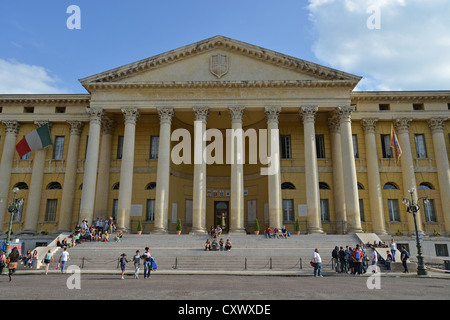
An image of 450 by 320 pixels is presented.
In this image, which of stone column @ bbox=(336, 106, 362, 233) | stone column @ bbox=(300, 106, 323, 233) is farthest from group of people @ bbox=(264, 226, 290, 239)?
stone column @ bbox=(336, 106, 362, 233)

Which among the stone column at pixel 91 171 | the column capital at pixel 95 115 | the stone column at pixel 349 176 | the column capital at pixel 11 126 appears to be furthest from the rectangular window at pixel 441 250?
the column capital at pixel 11 126

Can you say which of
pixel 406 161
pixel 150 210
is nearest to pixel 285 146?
pixel 406 161

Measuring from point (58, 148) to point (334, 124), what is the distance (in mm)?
28254

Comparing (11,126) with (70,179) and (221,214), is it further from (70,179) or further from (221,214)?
(221,214)

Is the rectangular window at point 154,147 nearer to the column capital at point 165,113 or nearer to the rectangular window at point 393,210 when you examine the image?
the column capital at point 165,113

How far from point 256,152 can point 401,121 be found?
1462 cm

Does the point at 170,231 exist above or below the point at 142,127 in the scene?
below

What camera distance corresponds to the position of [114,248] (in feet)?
80.5

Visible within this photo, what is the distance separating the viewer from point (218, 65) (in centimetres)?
3130

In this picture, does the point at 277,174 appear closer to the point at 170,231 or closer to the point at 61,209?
the point at 170,231

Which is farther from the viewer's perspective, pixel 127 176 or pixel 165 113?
pixel 165 113

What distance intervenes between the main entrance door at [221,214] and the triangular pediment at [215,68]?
1392cm

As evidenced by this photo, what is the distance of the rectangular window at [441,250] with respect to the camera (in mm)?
30016
